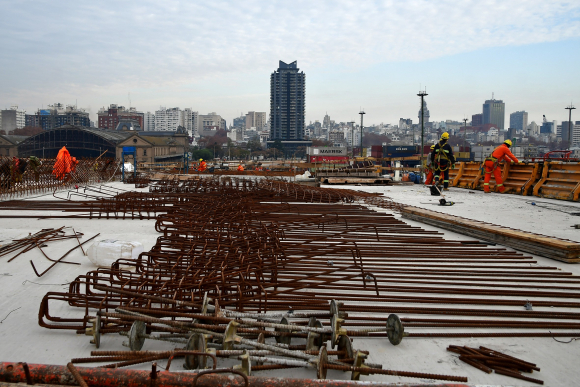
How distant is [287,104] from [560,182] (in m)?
133

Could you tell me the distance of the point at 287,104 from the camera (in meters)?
143

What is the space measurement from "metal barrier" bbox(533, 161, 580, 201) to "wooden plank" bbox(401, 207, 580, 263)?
6229 mm

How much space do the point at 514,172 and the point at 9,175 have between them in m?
17.6

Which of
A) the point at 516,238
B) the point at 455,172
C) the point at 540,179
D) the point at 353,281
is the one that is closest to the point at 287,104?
the point at 455,172

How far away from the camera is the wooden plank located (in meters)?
5.88

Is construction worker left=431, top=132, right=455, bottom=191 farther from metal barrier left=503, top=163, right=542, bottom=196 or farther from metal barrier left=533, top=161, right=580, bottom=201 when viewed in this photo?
metal barrier left=533, top=161, right=580, bottom=201

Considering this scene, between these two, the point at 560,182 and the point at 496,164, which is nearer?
the point at 560,182

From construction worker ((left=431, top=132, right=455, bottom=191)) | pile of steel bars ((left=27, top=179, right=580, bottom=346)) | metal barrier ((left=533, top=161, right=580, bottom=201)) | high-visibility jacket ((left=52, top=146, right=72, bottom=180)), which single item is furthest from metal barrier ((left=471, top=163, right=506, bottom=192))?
high-visibility jacket ((left=52, top=146, right=72, bottom=180))

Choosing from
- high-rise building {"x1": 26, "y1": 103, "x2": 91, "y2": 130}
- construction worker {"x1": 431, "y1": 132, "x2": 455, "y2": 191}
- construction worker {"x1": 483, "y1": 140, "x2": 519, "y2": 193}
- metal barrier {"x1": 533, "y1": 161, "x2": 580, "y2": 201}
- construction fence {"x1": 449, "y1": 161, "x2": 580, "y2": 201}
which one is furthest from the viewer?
high-rise building {"x1": 26, "y1": 103, "x2": 91, "y2": 130}

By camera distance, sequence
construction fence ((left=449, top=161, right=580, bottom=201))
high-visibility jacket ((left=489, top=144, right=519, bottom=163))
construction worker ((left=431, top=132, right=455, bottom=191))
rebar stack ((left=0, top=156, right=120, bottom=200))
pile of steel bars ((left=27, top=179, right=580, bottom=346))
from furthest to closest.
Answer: rebar stack ((left=0, top=156, right=120, bottom=200)) < high-visibility jacket ((left=489, top=144, right=519, bottom=163)) < construction worker ((left=431, top=132, right=455, bottom=191)) < construction fence ((left=449, top=161, right=580, bottom=201)) < pile of steel bars ((left=27, top=179, right=580, bottom=346))

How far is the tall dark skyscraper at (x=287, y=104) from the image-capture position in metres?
143

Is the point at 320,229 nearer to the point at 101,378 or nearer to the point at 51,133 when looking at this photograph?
the point at 101,378

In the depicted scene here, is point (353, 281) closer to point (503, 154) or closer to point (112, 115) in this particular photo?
point (503, 154)

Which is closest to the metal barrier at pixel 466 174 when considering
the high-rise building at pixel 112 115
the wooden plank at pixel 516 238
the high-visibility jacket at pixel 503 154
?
the high-visibility jacket at pixel 503 154
